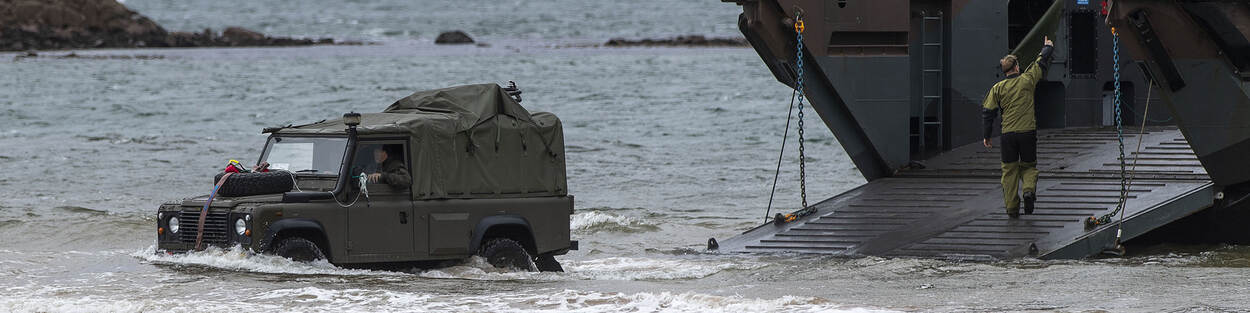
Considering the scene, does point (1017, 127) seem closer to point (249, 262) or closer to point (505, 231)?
point (505, 231)

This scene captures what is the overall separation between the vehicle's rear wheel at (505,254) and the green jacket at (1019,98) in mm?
4133

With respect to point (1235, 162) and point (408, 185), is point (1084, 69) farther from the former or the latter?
point (408, 185)

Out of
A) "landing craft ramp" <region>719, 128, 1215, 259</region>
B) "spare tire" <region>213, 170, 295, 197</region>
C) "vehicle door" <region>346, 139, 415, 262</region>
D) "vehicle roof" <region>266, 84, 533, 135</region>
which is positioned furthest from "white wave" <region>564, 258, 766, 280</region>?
"spare tire" <region>213, 170, 295, 197</region>

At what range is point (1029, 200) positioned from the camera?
45.3 ft

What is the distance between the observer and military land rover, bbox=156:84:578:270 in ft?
37.8

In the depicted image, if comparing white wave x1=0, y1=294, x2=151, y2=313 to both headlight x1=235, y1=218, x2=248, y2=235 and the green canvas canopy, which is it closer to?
headlight x1=235, y1=218, x2=248, y2=235

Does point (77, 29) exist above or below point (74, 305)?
above

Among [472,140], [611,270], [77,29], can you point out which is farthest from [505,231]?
[77,29]

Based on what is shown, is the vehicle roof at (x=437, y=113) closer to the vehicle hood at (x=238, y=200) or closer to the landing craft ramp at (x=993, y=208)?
the vehicle hood at (x=238, y=200)

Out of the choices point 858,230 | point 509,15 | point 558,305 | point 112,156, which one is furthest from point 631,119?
point 509,15

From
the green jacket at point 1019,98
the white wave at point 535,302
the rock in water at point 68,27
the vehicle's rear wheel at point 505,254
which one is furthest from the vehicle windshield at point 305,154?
the rock in water at point 68,27

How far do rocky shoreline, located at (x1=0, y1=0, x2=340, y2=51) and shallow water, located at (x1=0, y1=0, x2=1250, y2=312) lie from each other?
→ 51.8 ft

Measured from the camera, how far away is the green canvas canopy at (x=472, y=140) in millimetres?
12031

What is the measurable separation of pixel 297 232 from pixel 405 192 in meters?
0.89
